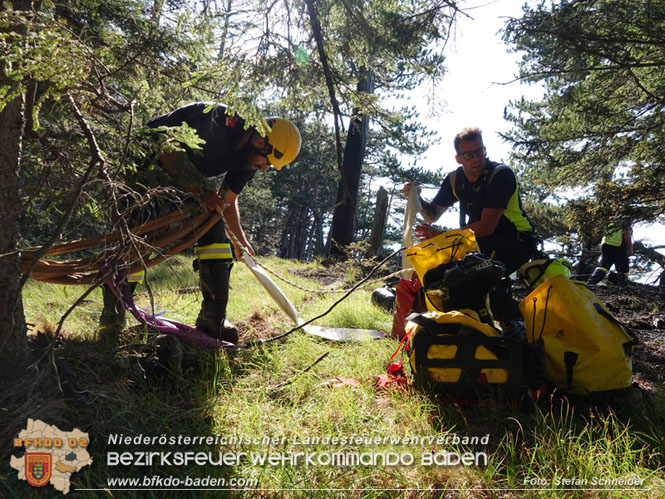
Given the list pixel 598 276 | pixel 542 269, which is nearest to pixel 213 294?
pixel 542 269

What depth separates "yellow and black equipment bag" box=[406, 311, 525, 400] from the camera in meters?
1.89

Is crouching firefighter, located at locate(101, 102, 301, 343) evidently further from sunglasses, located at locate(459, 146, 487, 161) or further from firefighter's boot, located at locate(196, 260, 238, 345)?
sunglasses, located at locate(459, 146, 487, 161)

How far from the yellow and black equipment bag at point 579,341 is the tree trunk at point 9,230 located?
2874 millimetres

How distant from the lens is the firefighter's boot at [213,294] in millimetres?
2844

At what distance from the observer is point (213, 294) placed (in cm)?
286

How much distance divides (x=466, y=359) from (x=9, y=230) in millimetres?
2486

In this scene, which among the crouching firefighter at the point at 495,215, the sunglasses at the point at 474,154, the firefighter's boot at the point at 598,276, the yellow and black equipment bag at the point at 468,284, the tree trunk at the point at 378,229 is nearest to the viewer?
the yellow and black equipment bag at the point at 468,284

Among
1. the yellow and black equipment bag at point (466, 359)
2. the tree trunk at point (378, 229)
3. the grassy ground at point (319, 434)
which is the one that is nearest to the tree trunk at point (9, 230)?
the grassy ground at point (319, 434)

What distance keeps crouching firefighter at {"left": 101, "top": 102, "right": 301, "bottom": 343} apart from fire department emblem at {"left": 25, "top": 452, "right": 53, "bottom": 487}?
1.52m

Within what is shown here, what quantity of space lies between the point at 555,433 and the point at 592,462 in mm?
188

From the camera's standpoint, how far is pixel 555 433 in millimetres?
1648

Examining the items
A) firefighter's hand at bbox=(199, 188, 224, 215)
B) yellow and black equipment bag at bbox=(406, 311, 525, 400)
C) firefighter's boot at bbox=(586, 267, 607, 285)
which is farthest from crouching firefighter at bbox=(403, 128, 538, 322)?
firefighter's boot at bbox=(586, 267, 607, 285)

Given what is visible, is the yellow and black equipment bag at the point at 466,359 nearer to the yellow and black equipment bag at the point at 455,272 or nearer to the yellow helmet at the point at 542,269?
the yellow and black equipment bag at the point at 455,272

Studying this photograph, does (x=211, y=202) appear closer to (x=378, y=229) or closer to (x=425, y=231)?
(x=425, y=231)
